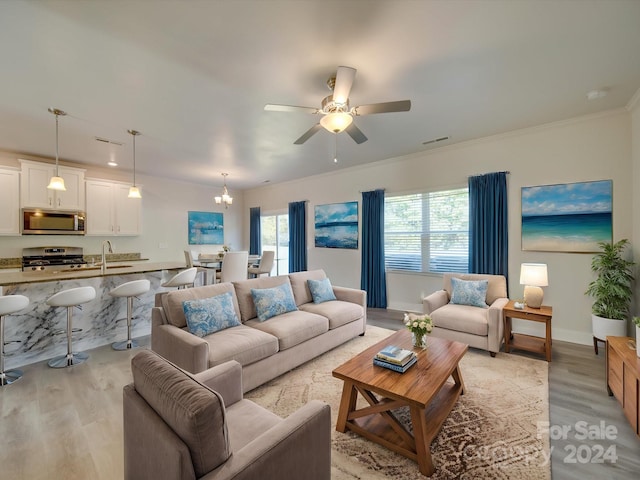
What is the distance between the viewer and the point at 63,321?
10.5ft

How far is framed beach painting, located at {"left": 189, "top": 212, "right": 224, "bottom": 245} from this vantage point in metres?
7.21

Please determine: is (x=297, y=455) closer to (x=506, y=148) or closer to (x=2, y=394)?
(x=2, y=394)

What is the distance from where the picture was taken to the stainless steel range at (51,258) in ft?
15.9

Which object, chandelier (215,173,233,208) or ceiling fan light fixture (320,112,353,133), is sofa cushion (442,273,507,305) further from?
chandelier (215,173,233,208)

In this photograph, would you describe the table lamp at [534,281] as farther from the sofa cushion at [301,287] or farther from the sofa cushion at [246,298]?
the sofa cushion at [246,298]

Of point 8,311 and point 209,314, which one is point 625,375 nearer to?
point 209,314

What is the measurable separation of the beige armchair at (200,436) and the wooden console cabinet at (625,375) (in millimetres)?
2123

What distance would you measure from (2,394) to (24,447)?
1.01 m

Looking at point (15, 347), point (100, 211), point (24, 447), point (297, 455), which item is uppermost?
point (100, 211)

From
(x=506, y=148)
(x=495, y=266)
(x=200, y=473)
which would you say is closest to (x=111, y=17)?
(x=200, y=473)

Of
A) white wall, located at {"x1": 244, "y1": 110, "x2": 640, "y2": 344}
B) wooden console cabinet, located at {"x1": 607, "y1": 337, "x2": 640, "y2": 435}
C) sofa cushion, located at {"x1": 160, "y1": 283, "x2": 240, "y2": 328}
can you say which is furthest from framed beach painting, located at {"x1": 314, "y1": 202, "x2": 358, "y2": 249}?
wooden console cabinet, located at {"x1": 607, "y1": 337, "x2": 640, "y2": 435}

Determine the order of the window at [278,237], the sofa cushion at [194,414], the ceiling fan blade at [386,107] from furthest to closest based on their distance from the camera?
the window at [278,237] < the ceiling fan blade at [386,107] < the sofa cushion at [194,414]

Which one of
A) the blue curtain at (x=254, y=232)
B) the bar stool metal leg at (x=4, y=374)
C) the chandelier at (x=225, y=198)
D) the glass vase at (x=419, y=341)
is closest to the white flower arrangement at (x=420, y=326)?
the glass vase at (x=419, y=341)

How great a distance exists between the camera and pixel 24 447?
6.07 ft
